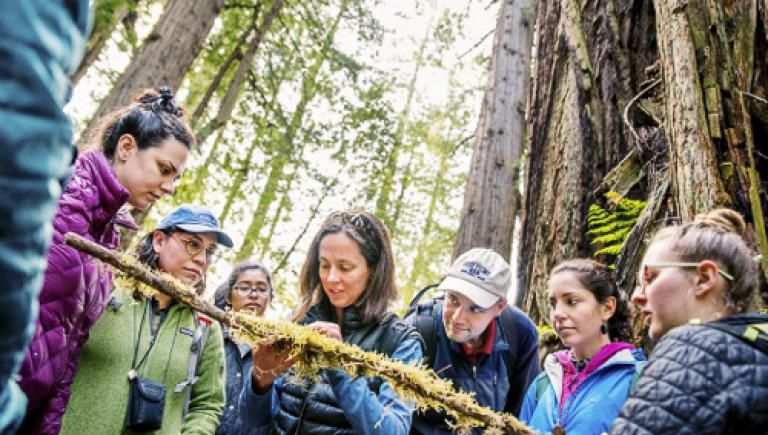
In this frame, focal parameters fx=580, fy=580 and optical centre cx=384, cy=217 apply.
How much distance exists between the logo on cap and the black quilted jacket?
66.0 inches

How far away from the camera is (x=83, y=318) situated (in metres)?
2.34

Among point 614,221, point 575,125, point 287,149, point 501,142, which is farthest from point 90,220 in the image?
point 287,149

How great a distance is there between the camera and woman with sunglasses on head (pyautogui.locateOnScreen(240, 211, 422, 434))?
214cm

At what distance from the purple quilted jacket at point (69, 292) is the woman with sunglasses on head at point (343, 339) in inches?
27.0

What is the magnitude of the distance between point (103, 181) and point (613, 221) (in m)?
3.61

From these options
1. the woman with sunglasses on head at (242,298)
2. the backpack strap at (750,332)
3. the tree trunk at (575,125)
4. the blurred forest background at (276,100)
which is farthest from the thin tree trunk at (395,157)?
the backpack strap at (750,332)

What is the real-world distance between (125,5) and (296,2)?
4381mm

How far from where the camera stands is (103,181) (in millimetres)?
2229

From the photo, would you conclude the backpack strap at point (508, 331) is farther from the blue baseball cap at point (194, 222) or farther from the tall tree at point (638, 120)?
the blue baseball cap at point (194, 222)

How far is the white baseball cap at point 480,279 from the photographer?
3.25 m

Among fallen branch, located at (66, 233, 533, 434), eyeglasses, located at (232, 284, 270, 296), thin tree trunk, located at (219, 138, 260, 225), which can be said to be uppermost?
thin tree trunk, located at (219, 138, 260, 225)

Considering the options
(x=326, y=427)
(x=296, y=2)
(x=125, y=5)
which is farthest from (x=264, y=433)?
(x=296, y=2)

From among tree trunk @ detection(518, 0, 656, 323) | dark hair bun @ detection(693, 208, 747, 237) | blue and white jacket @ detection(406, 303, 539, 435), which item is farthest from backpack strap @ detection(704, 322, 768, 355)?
tree trunk @ detection(518, 0, 656, 323)

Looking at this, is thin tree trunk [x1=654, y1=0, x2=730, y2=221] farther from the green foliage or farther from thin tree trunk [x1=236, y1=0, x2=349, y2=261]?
thin tree trunk [x1=236, y1=0, x2=349, y2=261]
